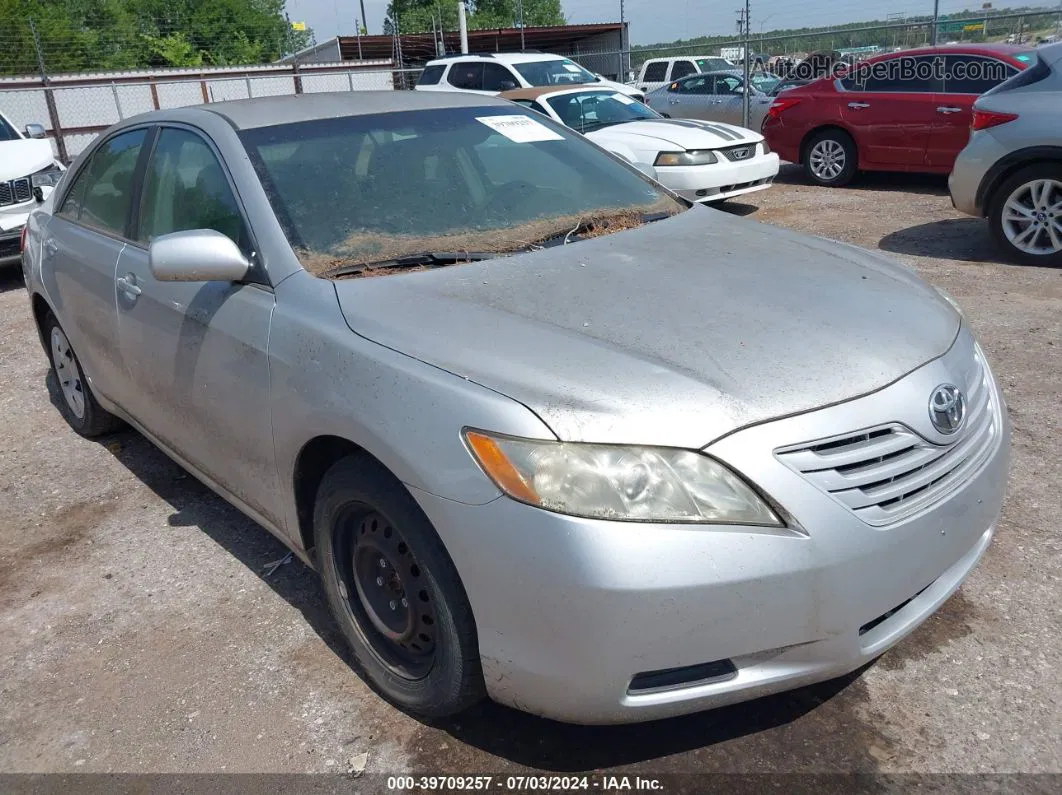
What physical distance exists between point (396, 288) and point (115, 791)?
1.60m

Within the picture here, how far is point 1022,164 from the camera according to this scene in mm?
7004

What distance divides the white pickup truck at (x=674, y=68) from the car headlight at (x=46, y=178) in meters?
13.9

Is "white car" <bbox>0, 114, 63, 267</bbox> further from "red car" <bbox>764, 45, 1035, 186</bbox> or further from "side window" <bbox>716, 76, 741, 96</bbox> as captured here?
"side window" <bbox>716, 76, 741, 96</bbox>

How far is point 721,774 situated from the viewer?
7.83 ft

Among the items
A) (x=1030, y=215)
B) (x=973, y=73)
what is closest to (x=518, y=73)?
(x=973, y=73)

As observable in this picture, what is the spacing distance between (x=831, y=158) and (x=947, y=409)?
9610 millimetres

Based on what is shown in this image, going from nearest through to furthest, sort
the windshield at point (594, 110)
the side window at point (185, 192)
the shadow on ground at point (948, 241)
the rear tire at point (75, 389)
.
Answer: the side window at point (185, 192) < the rear tire at point (75, 389) < the shadow on ground at point (948, 241) < the windshield at point (594, 110)

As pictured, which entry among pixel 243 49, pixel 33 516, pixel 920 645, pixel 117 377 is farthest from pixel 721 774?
pixel 243 49

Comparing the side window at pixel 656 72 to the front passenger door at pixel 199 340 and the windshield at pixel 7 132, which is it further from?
the front passenger door at pixel 199 340

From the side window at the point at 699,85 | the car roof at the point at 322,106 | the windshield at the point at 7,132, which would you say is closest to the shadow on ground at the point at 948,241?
the car roof at the point at 322,106

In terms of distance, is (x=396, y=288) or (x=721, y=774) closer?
(x=721, y=774)

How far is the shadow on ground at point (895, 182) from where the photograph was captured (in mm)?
10727

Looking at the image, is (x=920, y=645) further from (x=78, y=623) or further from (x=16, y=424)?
(x=16, y=424)

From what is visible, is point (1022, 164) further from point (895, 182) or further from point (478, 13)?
point (478, 13)
